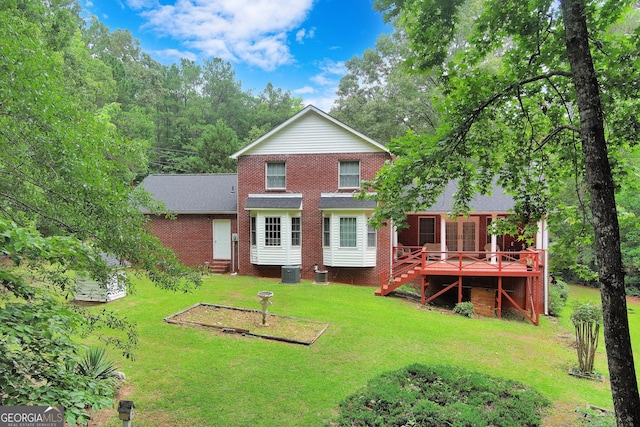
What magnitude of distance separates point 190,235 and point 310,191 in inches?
269

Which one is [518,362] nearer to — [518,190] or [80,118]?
[518,190]

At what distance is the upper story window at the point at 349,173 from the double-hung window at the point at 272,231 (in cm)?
349

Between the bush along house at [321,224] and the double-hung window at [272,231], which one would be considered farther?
the double-hung window at [272,231]

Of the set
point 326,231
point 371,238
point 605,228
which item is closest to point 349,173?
point 326,231

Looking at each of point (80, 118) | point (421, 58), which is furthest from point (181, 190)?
point (421, 58)

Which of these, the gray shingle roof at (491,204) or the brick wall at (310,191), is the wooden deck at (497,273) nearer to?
the brick wall at (310,191)

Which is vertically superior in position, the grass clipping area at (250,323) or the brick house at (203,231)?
the brick house at (203,231)

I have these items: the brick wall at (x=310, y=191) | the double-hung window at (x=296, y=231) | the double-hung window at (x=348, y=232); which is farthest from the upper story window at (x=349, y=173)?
the double-hung window at (x=296, y=231)

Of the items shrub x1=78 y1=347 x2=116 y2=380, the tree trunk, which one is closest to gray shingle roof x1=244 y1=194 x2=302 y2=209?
shrub x1=78 y1=347 x2=116 y2=380

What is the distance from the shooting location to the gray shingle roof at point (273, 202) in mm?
15791

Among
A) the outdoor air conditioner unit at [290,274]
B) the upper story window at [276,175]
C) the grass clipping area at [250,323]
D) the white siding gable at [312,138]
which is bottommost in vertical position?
the grass clipping area at [250,323]

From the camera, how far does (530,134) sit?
5277 millimetres

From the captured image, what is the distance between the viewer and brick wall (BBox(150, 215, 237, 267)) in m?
17.8

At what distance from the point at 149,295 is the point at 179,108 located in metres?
33.9
